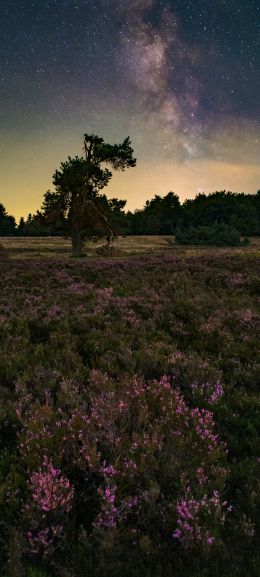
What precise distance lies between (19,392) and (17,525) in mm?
2448

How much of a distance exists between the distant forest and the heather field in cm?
2770

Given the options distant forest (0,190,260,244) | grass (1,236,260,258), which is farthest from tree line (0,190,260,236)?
grass (1,236,260,258)

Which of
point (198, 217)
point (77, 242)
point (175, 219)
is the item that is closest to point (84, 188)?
point (77, 242)

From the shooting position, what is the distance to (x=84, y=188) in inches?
1367

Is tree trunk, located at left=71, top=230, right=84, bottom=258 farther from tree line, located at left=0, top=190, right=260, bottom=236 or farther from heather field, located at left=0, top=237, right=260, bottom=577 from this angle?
heather field, located at left=0, top=237, right=260, bottom=577

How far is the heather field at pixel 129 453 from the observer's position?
3062mm

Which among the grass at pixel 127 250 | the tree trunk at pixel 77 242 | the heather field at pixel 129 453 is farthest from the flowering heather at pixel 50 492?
the tree trunk at pixel 77 242

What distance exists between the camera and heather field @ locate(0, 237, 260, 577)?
10.0ft

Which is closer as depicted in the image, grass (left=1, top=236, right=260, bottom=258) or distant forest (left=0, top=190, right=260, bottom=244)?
grass (left=1, top=236, right=260, bottom=258)

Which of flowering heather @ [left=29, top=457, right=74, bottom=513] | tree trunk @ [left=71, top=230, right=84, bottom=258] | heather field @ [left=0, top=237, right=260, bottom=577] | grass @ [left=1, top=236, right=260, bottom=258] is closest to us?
heather field @ [left=0, top=237, right=260, bottom=577]

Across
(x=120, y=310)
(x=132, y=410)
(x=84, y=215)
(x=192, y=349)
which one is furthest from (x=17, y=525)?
(x=84, y=215)

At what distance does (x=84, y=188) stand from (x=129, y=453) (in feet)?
108

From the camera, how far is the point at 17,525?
10.8 ft

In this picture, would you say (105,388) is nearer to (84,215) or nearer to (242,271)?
(242,271)
